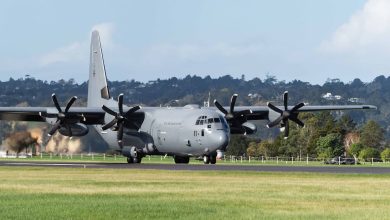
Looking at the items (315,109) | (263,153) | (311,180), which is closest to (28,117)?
(315,109)

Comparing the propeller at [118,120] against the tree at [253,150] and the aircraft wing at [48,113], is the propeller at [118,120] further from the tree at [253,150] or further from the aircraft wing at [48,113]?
the tree at [253,150]

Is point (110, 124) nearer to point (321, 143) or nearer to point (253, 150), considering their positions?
point (321, 143)

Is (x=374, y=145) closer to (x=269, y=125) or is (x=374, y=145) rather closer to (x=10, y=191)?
(x=269, y=125)

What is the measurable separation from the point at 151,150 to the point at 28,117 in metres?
13.0

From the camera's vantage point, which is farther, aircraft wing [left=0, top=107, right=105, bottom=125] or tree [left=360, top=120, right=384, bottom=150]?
tree [left=360, top=120, right=384, bottom=150]

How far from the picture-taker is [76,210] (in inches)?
1211

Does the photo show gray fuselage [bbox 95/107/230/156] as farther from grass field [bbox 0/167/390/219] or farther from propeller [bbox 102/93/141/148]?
grass field [bbox 0/167/390/219]

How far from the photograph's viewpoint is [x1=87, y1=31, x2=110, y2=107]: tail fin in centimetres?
8931

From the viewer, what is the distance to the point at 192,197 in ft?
119

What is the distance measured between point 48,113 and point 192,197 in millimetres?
43658

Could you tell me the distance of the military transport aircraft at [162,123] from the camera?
242 ft

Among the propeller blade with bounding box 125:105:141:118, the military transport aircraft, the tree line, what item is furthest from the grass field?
the tree line

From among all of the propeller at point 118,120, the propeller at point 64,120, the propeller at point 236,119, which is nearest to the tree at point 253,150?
Answer: the propeller at point 236,119

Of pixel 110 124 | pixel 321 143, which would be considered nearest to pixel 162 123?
pixel 110 124
